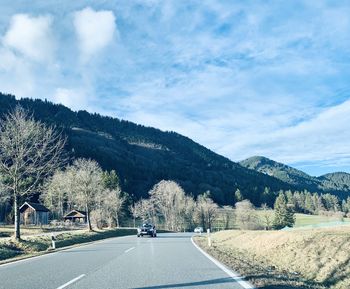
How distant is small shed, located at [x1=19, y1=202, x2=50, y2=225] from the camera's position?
81.9 metres

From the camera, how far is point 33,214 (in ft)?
274

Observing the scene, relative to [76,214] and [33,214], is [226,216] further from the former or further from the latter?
[33,214]

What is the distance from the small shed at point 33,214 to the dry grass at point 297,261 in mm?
66579

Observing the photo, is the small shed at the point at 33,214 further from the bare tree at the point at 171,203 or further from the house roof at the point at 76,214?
the bare tree at the point at 171,203

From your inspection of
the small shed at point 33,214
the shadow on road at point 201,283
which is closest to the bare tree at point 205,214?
the small shed at point 33,214

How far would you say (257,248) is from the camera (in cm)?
2258

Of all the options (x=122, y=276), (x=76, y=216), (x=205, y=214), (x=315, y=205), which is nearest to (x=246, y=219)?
(x=205, y=214)

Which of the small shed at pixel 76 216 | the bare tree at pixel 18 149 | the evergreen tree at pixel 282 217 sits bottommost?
the evergreen tree at pixel 282 217

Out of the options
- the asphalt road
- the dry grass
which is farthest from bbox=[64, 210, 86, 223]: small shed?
the asphalt road

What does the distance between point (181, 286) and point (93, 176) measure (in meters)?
45.1

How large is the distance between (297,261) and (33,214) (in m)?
74.7

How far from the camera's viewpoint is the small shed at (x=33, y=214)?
8191 centimetres

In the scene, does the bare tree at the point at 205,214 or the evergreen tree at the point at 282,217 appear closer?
the bare tree at the point at 205,214

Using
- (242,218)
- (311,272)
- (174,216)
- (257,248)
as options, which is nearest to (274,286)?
(311,272)
